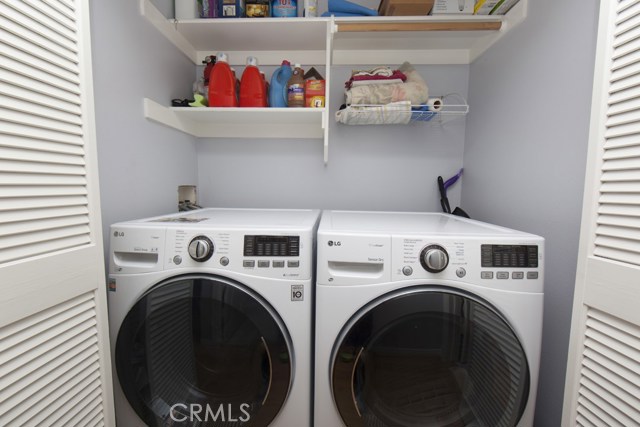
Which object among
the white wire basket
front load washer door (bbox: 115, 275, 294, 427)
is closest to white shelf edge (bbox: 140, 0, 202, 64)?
the white wire basket

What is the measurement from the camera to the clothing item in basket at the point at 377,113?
4.49 feet

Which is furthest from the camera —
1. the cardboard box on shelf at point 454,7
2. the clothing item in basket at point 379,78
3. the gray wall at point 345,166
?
the gray wall at point 345,166

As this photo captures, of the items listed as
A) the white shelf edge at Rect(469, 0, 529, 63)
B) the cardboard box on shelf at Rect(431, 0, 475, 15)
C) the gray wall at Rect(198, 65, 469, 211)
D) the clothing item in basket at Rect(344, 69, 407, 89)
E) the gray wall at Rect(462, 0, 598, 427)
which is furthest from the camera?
the gray wall at Rect(198, 65, 469, 211)

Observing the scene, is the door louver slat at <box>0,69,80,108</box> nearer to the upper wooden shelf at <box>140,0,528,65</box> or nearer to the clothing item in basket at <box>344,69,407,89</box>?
the upper wooden shelf at <box>140,0,528,65</box>

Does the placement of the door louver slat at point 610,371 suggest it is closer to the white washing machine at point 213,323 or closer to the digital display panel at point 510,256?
the digital display panel at point 510,256

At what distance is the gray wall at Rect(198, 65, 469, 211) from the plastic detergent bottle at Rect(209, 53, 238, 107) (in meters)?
0.35

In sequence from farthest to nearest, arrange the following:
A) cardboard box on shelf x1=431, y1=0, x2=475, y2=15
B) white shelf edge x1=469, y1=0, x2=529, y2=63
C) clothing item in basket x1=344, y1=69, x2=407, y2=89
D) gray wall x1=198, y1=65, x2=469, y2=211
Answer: gray wall x1=198, y1=65, x2=469, y2=211, clothing item in basket x1=344, y1=69, x2=407, y2=89, cardboard box on shelf x1=431, y1=0, x2=475, y2=15, white shelf edge x1=469, y1=0, x2=529, y2=63

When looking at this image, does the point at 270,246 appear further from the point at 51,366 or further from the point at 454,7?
the point at 454,7

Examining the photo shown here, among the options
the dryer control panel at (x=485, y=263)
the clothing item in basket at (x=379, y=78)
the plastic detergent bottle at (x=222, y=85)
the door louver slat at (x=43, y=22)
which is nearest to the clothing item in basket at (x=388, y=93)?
the clothing item in basket at (x=379, y=78)

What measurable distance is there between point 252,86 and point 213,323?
3.89 ft

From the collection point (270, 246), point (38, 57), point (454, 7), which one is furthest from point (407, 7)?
point (38, 57)

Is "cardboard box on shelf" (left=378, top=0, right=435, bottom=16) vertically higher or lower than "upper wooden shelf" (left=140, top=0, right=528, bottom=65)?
higher

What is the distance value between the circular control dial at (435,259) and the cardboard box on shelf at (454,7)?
3.98ft

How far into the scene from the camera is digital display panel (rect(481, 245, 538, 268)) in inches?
34.3
